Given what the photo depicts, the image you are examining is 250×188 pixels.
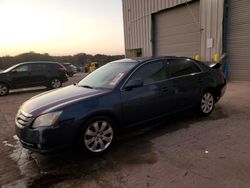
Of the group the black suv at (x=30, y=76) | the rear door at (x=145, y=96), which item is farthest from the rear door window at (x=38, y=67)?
the rear door at (x=145, y=96)

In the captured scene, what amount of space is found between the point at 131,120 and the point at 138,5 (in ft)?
40.5

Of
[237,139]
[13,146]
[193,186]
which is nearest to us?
[193,186]

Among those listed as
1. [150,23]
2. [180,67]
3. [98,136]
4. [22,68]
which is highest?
[150,23]

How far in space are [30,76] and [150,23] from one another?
302 inches

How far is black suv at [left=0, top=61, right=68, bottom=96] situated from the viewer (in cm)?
1077

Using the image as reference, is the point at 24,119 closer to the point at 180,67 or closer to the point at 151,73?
the point at 151,73

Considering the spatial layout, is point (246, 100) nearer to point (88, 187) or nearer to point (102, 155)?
point (102, 155)

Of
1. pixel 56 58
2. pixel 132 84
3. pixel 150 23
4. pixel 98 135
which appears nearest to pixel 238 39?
pixel 150 23

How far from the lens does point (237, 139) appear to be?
146 inches

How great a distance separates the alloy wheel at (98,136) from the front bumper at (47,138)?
27 cm

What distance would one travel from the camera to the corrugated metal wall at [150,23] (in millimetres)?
10101

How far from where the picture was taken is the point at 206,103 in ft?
16.4

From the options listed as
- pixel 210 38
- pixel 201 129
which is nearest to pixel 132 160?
pixel 201 129

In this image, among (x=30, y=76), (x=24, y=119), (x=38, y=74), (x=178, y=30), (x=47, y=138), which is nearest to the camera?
(x=47, y=138)
